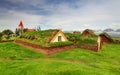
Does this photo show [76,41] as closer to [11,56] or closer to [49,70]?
[11,56]

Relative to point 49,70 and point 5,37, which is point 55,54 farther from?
point 5,37

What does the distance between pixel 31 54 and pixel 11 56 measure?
11.4 feet

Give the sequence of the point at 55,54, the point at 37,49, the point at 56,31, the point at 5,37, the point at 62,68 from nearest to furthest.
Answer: the point at 62,68 → the point at 55,54 → the point at 37,49 → the point at 56,31 → the point at 5,37

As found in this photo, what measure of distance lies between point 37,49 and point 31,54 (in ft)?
7.31

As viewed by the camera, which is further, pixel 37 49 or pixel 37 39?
pixel 37 39

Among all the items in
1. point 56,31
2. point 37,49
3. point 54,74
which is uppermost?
point 56,31

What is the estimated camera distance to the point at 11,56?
84.2 feet

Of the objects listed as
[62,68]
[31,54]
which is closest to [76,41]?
[31,54]

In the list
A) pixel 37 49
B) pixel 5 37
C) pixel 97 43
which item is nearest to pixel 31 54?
pixel 37 49

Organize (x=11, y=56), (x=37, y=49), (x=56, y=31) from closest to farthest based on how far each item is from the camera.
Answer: (x=11, y=56) → (x=37, y=49) → (x=56, y=31)

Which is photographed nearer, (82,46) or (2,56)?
(2,56)

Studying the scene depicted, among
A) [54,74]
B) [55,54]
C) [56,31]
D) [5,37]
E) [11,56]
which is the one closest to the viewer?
[54,74]

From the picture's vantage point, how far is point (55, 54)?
90.1 feet

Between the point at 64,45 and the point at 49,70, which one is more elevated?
the point at 64,45
